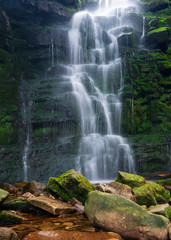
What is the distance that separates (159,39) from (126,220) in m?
20.6

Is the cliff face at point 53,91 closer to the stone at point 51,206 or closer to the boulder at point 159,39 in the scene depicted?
the boulder at point 159,39

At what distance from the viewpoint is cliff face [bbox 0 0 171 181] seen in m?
12.8

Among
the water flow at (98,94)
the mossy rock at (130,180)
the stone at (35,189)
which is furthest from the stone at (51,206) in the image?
the water flow at (98,94)

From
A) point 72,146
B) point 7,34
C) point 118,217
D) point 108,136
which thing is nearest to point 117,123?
point 108,136

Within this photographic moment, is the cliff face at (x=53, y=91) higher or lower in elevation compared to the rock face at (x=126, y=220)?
higher

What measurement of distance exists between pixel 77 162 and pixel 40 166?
2323 millimetres

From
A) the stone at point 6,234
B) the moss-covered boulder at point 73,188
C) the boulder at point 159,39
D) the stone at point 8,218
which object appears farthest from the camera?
the boulder at point 159,39

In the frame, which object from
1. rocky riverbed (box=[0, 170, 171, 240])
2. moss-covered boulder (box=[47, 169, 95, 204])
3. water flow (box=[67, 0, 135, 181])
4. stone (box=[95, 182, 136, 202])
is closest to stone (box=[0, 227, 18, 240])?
rocky riverbed (box=[0, 170, 171, 240])

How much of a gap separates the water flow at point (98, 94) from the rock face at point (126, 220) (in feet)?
25.1

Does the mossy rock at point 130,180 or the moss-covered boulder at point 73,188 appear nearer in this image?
the moss-covered boulder at point 73,188

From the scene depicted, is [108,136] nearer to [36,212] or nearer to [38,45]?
[36,212]

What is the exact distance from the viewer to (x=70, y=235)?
4.05 m

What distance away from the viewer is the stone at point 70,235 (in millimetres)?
3903

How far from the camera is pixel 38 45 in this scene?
19.5 m
